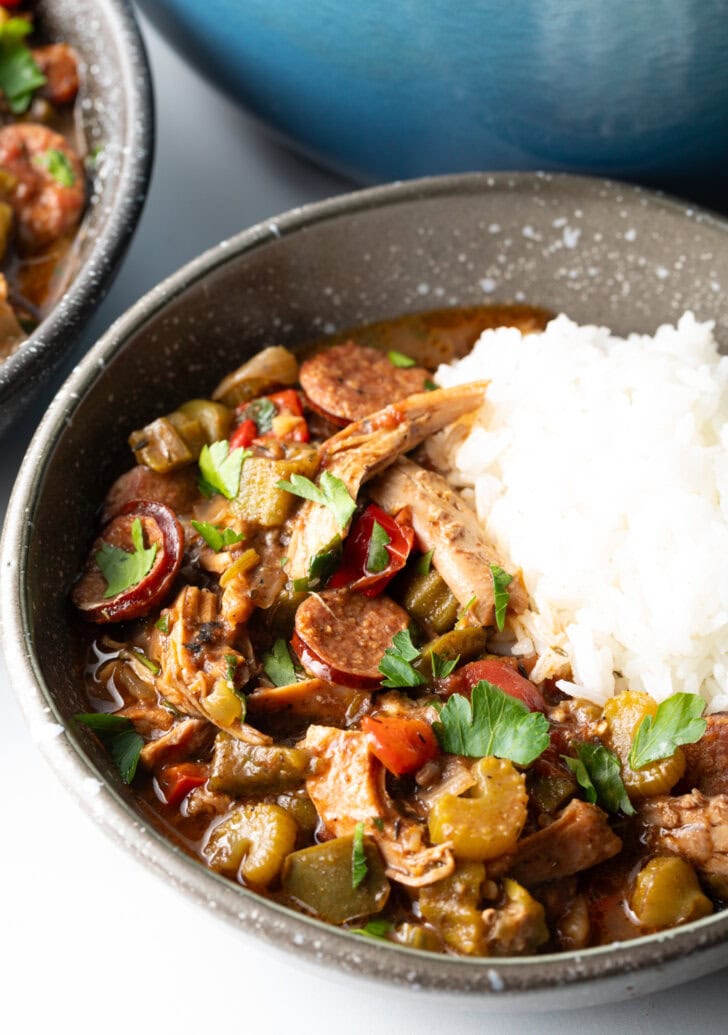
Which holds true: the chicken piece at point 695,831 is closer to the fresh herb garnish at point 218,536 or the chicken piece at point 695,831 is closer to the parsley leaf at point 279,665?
the parsley leaf at point 279,665

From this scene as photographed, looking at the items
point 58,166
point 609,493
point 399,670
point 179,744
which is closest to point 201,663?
point 179,744

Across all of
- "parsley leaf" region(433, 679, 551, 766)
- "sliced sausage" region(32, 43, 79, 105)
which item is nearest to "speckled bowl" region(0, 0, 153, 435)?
"sliced sausage" region(32, 43, 79, 105)

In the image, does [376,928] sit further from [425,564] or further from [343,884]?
[425,564]

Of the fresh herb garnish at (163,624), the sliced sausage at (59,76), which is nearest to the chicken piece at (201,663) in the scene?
the fresh herb garnish at (163,624)

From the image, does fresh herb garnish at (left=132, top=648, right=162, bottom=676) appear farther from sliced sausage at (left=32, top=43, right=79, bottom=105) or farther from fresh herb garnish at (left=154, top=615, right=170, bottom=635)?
sliced sausage at (left=32, top=43, right=79, bottom=105)

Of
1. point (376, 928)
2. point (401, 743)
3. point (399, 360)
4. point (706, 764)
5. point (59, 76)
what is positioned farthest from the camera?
point (59, 76)

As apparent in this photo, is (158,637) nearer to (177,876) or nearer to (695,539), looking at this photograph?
(177,876)
